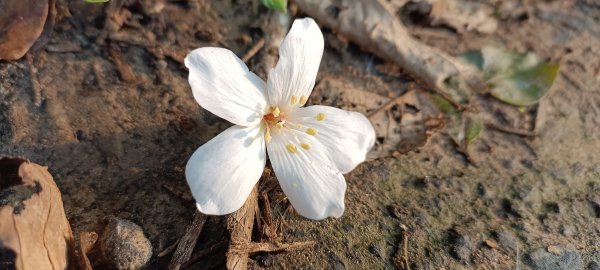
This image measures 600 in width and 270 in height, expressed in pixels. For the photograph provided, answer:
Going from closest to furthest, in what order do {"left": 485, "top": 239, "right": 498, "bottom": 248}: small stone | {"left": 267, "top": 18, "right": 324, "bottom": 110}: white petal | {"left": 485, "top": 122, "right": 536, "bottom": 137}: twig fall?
{"left": 267, "top": 18, "right": 324, "bottom": 110}: white petal
{"left": 485, "top": 239, "right": 498, "bottom": 248}: small stone
{"left": 485, "top": 122, "right": 536, "bottom": 137}: twig

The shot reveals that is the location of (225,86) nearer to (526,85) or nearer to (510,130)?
(510,130)

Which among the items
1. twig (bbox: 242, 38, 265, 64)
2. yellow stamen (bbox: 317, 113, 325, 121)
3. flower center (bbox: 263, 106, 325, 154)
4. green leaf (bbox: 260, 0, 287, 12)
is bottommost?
twig (bbox: 242, 38, 265, 64)

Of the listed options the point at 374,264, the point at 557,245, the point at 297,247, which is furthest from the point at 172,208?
the point at 557,245

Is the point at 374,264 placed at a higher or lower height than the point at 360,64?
lower

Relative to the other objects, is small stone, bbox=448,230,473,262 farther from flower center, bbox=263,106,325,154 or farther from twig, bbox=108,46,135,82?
twig, bbox=108,46,135,82

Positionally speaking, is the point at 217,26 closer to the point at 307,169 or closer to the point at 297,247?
the point at 307,169

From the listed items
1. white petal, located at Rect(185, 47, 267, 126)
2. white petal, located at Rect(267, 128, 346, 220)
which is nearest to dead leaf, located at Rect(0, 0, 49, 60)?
white petal, located at Rect(185, 47, 267, 126)
